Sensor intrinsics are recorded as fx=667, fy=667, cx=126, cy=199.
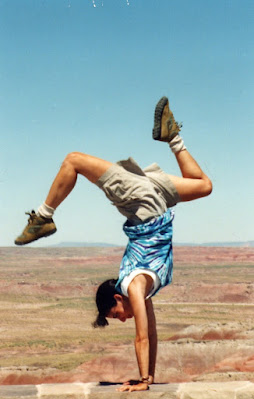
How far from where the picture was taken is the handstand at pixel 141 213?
5.18m

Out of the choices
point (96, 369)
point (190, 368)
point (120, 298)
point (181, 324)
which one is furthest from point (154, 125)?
point (181, 324)

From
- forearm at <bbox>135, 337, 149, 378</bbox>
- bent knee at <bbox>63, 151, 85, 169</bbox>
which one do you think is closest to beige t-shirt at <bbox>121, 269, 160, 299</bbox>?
forearm at <bbox>135, 337, 149, 378</bbox>

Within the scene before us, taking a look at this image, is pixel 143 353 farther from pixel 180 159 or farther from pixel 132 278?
pixel 180 159

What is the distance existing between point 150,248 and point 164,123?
994mm

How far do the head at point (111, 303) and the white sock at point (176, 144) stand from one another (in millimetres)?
1203

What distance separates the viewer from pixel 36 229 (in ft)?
17.4

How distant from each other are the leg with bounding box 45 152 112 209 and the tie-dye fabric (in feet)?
1.76

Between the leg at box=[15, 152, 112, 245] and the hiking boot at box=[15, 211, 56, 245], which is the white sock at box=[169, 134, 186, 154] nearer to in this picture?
the leg at box=[15, 152, 112, 245]

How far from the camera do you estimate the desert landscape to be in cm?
1274

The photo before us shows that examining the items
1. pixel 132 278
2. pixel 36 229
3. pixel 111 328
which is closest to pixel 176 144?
pixel 132 278

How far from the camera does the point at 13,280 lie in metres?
43.0

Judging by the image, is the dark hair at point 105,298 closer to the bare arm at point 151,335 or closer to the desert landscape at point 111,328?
the bare arm at point 151,335

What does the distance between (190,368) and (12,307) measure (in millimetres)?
18851

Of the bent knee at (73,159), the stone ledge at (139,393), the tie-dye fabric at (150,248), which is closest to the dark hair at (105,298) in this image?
the tie-dye fabric at (150,248)
